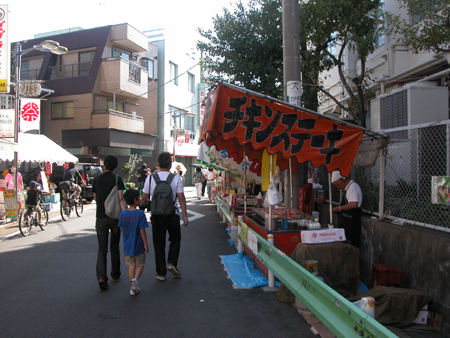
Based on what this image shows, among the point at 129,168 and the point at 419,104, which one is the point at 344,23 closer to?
the point at 419,104

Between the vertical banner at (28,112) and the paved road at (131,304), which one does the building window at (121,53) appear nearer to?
the vertical banner at (28,112)

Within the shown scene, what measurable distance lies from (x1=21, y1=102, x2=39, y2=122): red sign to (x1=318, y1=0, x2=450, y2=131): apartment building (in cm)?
1307

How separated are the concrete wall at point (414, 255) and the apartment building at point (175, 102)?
25572mm

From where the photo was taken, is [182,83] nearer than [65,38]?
No

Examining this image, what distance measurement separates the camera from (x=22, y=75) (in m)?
26.7

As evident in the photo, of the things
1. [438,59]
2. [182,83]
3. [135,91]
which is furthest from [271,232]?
[182,83]

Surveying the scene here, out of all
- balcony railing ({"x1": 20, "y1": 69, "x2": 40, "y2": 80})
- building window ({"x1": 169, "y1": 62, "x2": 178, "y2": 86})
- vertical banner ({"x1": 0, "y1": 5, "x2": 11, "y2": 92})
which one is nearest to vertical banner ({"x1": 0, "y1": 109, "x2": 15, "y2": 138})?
vertical banner ({"x1": 0, "y1": 5, "x2": 11, "y2": 92})

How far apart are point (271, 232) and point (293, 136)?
60.2 inches

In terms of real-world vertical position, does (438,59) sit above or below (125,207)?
above

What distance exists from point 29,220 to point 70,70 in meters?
18.6

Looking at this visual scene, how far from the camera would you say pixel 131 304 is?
4.77 metres

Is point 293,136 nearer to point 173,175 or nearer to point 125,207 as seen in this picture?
point 173,175

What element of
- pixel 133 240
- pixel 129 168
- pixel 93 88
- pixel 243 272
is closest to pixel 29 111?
pixel 93 88

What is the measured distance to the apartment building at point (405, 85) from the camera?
25.6 feet
